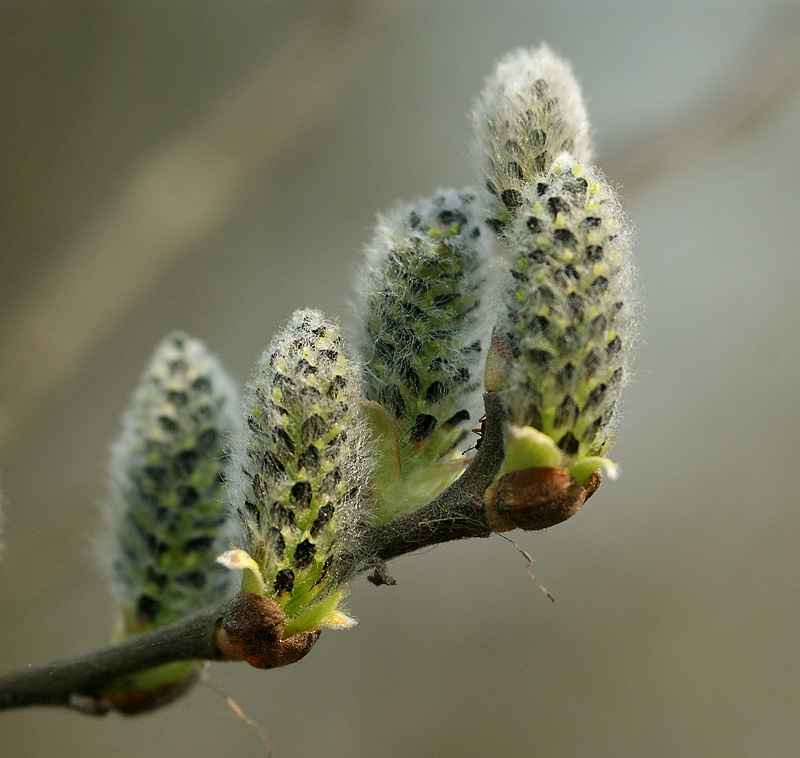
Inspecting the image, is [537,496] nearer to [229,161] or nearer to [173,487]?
[173,487]

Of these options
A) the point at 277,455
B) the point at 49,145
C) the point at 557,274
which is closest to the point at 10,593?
the point at 277,455

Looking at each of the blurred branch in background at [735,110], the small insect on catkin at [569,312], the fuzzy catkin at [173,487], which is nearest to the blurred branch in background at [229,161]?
the blurred branch in background at [735,110]

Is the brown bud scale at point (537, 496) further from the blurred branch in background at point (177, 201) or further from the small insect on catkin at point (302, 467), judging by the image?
the blurred branch in background at point (177, 201)

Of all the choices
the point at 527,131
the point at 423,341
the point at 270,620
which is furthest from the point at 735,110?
the point at 270,620

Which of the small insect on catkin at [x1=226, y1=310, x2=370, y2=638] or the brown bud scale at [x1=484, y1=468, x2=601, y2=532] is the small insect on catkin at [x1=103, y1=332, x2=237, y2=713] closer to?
the small insect on catkin at [x1=226, y1=310, x2=370, y2=638]

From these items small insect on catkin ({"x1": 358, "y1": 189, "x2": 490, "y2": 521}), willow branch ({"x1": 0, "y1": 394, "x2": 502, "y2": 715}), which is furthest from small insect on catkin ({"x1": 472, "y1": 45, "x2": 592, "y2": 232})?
willow branch ({"x1": 0, "y1": 394, "x2": 502, "y2": 715})
